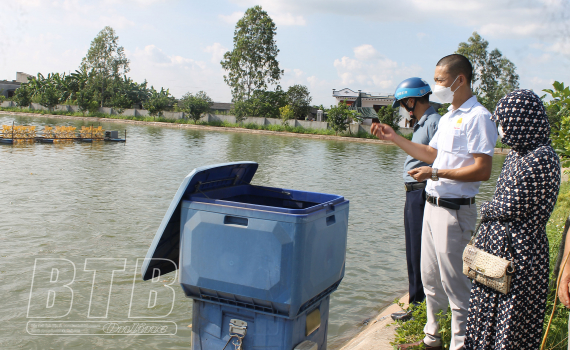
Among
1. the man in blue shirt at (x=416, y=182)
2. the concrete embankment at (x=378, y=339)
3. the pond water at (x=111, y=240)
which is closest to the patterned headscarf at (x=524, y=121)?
the man in blue shirt at (x=416, y=182)

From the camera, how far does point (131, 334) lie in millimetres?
3910

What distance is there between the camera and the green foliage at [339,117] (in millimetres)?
46625

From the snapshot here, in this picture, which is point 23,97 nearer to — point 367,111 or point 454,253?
point 367,111

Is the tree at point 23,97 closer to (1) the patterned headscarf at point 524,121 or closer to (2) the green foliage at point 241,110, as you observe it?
(2) the green foliage at point 241,110

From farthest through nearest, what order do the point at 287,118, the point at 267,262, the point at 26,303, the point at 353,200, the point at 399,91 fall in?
1. the point at 287,118
2. the point at 353,200
3. the point at 26,303
4. the point at 399,91
5. the point at 267,262

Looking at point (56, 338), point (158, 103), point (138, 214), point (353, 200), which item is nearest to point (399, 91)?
point (56, 338)

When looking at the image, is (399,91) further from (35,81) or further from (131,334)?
(35,81)

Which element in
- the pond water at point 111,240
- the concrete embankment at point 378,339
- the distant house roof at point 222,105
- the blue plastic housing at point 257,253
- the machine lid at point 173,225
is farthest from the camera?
the distant house roof at point 222,105

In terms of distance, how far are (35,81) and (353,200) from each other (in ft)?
238

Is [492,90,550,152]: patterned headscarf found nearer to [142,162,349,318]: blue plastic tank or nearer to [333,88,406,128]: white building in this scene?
[142,162,349,318]: blue plastic tank

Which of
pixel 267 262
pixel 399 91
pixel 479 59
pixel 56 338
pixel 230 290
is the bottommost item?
pixel 56 338

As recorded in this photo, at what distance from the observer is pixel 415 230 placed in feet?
12.1

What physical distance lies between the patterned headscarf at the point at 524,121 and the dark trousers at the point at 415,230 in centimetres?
131

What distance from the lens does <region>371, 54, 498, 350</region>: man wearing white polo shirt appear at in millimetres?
2754
